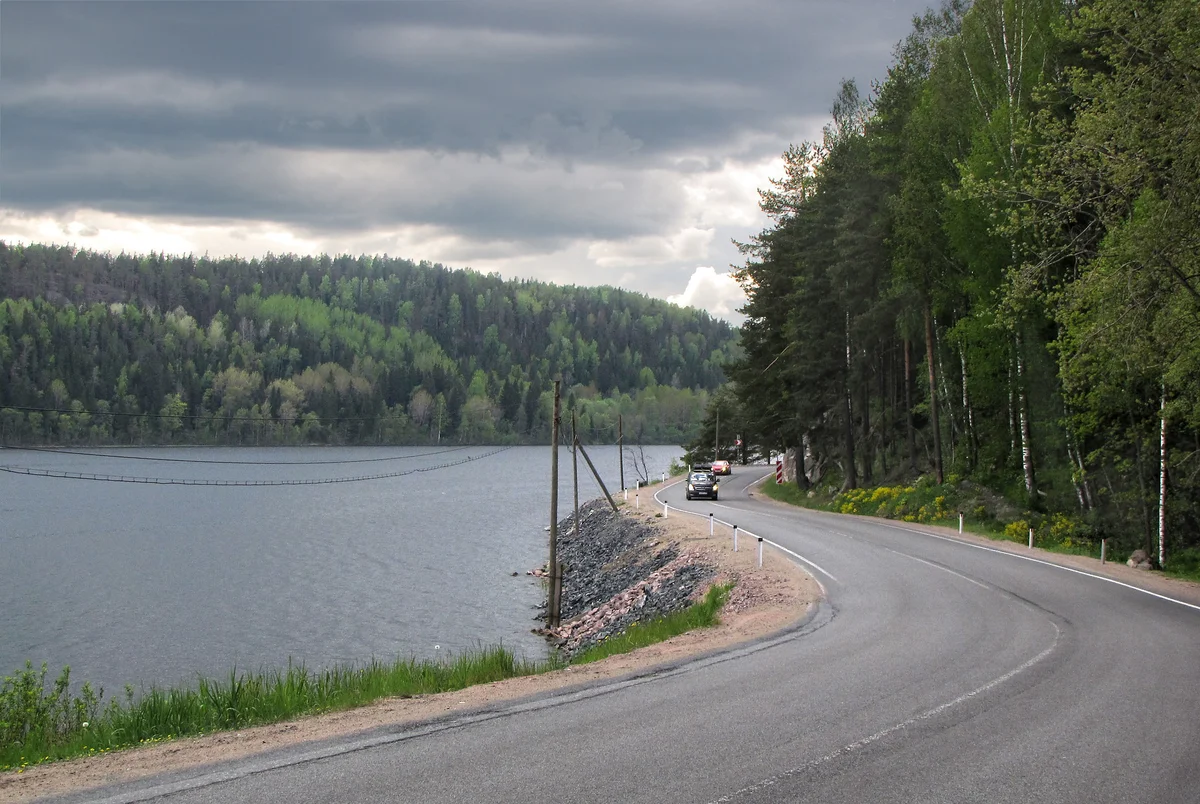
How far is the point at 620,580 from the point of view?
37031 mm

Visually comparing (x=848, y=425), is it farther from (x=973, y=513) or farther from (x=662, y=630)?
(x=662, y=630)

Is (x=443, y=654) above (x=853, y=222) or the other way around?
the other way around

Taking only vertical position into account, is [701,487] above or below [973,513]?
below

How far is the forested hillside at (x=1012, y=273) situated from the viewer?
16.9 meters

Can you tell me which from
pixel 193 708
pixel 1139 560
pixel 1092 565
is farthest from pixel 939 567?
pixel 193 708

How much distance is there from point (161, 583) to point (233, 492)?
57496 mm

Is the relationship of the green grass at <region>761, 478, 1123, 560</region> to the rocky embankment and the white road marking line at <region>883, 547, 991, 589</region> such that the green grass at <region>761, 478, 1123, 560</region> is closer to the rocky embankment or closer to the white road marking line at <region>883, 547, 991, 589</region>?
the white road marking line at <region>883, 547, 991, 589</region>

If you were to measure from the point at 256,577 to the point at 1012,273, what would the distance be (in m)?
37.3

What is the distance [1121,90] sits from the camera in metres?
17.2

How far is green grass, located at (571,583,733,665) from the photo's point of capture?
18.0m

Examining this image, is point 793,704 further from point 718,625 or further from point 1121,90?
point 1121,90

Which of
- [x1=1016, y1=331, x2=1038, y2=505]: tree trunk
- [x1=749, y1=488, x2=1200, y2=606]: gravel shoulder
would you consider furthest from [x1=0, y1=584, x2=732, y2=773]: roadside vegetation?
[x1=1016, y1=331, x2=1038, y2=505]: tree trunk

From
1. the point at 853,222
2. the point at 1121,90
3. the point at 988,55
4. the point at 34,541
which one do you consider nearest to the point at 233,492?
the point at 34,541

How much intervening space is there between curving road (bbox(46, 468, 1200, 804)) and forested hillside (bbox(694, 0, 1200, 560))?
21.0 feet
